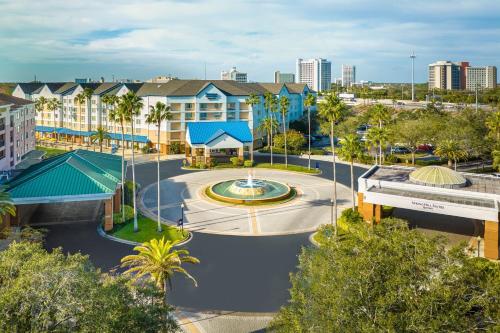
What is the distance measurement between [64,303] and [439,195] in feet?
121

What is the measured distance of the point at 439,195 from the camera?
136ft

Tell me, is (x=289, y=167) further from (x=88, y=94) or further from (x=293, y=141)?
(x=88, y=94)

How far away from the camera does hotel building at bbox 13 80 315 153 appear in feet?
318

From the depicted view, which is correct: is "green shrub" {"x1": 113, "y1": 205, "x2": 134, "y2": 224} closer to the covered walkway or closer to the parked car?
the covered walkway

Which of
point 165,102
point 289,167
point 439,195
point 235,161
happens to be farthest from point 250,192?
point 165,102

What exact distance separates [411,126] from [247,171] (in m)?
32.5

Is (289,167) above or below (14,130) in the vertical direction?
below

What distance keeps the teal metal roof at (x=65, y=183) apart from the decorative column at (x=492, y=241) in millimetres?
35671

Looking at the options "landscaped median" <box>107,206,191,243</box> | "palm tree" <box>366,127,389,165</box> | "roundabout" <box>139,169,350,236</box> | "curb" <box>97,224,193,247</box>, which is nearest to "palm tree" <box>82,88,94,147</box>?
"roundabout" <box>139,169,350,236</box>

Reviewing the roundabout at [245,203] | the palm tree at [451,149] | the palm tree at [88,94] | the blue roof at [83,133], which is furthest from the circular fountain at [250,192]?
the palm tree at [88,94]

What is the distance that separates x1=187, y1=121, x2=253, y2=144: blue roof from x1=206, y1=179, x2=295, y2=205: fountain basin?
21500 mm

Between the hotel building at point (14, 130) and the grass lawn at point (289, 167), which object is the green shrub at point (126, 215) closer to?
the hotel building at point (14, 130)

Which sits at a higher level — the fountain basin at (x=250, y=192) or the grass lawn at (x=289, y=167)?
the grass lawn at (x=289, y=167)

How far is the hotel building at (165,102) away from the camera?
9700 centimetres
